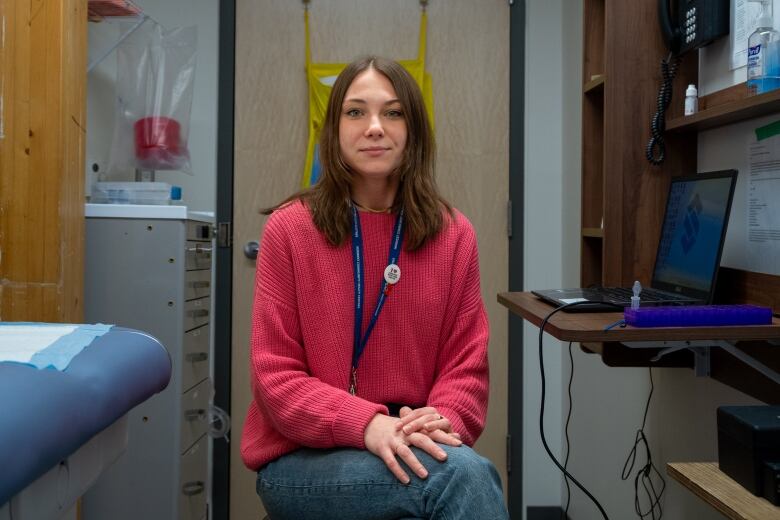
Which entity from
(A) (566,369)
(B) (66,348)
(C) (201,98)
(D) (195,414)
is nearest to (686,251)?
(B) (66,348)

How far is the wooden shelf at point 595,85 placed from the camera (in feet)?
6.89

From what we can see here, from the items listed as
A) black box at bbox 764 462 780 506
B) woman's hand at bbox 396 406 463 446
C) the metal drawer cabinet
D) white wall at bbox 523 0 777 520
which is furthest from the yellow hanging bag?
black box at bbox 764 462 780 506

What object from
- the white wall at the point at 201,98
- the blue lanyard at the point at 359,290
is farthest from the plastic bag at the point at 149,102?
the blue lanyard at the point at 359,290

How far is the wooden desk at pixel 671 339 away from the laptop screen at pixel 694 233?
0.49ft

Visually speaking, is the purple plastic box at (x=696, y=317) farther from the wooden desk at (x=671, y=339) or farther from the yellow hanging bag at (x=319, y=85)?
the yellow hanging bag at (x=319, y=85)

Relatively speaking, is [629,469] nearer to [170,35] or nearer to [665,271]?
[665,271]

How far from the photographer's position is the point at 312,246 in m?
1.43

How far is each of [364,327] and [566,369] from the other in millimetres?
1695

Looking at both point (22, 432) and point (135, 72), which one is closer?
point (22, 432)

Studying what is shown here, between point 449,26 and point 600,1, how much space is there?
78cm

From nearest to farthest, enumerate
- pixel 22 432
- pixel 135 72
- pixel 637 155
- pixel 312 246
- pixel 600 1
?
pixel 22 432 < pixel 312 246 < pixel 637 155 < pixel 600 1 < pixel 135 72

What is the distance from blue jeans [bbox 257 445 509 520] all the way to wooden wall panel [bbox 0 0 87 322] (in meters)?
0.83

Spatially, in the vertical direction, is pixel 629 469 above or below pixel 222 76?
below

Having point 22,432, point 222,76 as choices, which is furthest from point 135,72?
point 22,432
